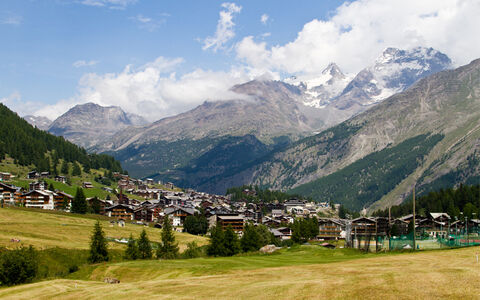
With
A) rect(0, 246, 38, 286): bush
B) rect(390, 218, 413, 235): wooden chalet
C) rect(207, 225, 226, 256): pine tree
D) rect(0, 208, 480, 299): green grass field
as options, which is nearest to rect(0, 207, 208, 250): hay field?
rect(0, 208, 480, 299): green grass field

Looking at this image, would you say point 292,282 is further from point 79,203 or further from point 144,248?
point 79,203

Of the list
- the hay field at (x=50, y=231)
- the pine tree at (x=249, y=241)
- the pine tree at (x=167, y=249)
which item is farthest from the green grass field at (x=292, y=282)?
the pine tree at (x=249, y=241)

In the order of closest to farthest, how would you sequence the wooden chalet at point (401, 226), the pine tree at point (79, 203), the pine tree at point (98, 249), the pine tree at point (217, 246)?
the pine tree at point (98, 249) < the pine tree at point (217, 246) < the wooden chalet at point (401, 226) < the pine tree at point (79, 203)

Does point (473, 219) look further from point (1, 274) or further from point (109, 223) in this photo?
point (1, 274)

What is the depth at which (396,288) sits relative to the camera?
36344 millimetres

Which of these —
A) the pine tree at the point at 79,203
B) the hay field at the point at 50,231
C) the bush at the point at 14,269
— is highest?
the pine tree at the point at 79,203

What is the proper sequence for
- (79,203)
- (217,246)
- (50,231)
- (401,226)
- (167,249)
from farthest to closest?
(79,203), (401,226), (50,231), (217,246), (167,249)

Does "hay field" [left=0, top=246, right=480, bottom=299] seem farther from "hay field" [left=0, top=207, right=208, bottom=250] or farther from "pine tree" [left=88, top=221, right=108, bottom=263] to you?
"hay field" [left=0, top=207, right=208, bottom=250]

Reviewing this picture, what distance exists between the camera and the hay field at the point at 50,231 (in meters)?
109

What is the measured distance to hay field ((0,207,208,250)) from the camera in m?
109

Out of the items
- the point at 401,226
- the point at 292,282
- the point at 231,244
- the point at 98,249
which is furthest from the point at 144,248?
the point at 401,226

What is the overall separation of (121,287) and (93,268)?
26782mm

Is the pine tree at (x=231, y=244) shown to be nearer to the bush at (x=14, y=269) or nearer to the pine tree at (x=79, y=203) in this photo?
the bush at (x=14, y=269)

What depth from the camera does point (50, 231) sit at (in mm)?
126188
